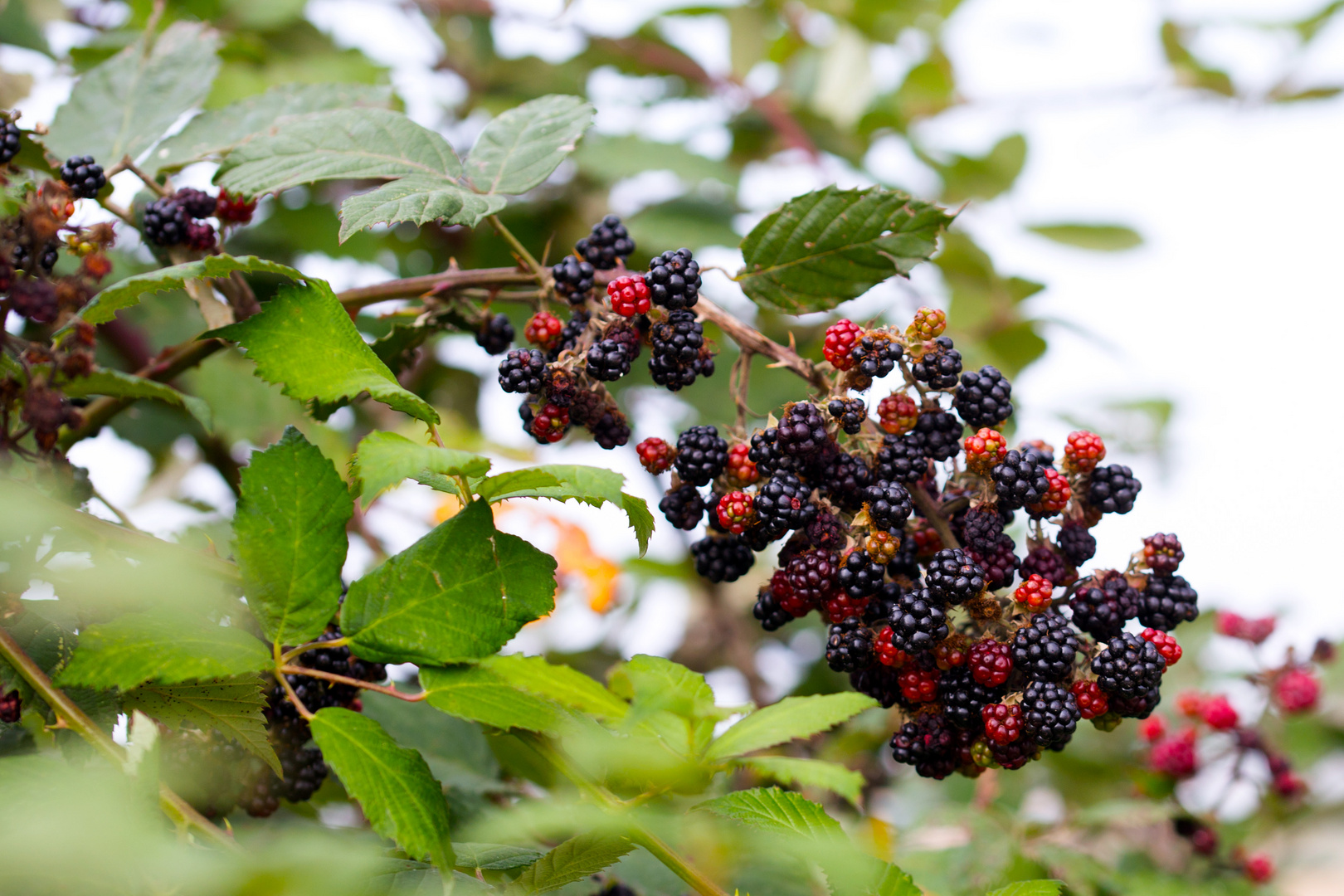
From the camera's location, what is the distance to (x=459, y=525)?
3.36ft

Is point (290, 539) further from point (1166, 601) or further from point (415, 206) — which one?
point (1166, 601)

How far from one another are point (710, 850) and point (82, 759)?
103 centimetres

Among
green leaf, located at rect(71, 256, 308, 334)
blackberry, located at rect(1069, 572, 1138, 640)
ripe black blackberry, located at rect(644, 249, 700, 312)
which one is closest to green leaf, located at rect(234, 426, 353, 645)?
green leaf, located at rect(71, 256, 308, 334)

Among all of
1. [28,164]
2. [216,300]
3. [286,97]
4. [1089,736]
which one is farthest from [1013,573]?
[1089,736]

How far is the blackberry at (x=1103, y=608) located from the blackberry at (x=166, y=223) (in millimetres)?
1175

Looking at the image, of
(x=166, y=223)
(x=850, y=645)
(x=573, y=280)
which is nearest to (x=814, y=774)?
(x=850, y=645)

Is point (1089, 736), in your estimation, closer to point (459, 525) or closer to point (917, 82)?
point (917, 82)

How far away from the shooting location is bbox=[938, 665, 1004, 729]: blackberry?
1115 millimetres

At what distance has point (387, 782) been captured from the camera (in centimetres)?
95

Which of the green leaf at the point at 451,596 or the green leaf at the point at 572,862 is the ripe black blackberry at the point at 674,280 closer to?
the green leaf at the point at 451,596

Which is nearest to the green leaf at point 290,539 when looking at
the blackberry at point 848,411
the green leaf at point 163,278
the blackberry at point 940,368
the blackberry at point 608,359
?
the green leaf at point 163,278

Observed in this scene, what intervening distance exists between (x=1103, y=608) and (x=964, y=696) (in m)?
0.19

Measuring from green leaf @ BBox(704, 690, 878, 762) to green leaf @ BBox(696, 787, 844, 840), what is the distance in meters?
0.05

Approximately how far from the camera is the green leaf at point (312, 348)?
1.00 meters
